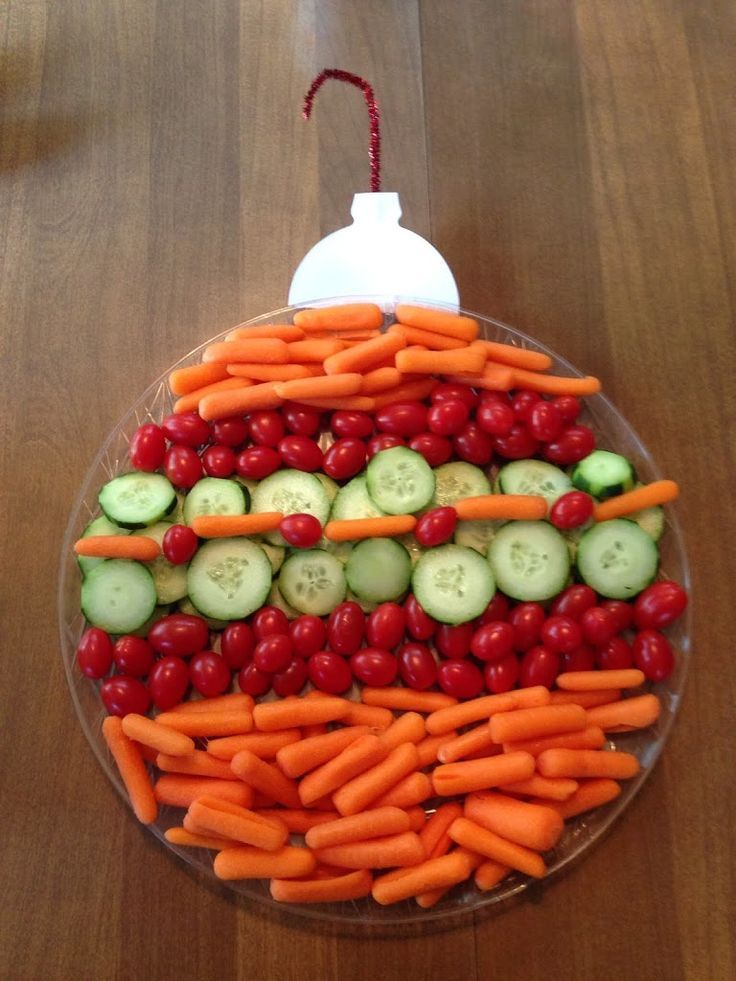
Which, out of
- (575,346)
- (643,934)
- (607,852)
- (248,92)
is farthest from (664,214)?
(643,934)

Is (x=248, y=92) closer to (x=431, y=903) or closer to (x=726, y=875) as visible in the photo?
(x=431, y=903)

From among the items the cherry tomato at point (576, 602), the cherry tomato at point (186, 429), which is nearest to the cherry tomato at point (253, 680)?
the cherry tomato at point (186, 429)

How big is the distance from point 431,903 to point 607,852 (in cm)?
35

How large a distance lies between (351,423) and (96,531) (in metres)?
0.52

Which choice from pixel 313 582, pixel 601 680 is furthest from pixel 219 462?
pixel 601 680

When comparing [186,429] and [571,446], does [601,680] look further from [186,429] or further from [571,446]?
[186,429]

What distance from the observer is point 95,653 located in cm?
155

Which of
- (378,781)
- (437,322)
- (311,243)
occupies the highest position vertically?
(311,243)

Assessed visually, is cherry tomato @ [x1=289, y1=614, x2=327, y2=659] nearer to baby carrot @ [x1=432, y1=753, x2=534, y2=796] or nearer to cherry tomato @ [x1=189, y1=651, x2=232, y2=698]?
cherry tomato @ [x1=189, y1=651, x2=232, y2=698]

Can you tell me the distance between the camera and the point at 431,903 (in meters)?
1.47

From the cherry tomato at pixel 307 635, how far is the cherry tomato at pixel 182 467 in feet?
1.13

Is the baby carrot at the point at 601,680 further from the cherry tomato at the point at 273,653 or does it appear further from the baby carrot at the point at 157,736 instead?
the baby carrot at the point at 157,736

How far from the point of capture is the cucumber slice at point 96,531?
5.27 ft

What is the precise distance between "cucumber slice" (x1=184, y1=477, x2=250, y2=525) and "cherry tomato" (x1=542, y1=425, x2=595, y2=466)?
0.60 meters
